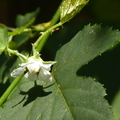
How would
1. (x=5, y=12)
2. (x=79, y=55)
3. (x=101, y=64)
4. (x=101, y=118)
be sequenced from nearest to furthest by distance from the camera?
(x=101, y=118) → (x=79, y=55) → (x=101, y=64) → (x=5, y=12)

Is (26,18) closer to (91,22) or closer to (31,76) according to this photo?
(91,22)

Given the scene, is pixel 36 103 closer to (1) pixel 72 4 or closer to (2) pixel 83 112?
(2) pixel 83 112

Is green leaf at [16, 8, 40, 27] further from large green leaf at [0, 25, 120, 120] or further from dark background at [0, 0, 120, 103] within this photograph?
large green leaf at [0, 25, 120, 120]

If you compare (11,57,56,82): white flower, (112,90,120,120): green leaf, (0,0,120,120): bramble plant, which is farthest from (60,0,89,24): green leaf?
(112,90,120,120): green leaf

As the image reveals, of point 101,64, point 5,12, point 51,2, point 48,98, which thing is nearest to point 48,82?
point 48,98

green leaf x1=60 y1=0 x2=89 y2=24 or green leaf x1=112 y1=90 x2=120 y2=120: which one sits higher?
green leaf x1=60 y1=0 x2=89 y2=24
